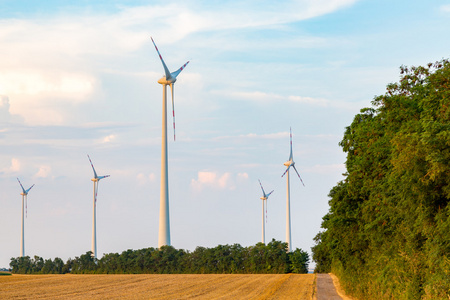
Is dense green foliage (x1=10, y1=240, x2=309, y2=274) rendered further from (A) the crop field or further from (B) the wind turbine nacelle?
(A) the crop field

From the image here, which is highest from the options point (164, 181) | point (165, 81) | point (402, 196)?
point (165, 81)

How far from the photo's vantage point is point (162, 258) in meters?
134

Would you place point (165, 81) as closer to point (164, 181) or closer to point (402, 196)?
point (164, 181)

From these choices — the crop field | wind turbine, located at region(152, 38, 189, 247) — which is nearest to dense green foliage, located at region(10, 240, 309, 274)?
wind turbine, located at region(152, 38, 189, 247)

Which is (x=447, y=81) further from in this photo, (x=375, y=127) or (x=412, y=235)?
(x=375, y=127)

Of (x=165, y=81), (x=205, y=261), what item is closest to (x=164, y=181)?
(x=165, y=81)

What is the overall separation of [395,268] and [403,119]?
30.8 ft

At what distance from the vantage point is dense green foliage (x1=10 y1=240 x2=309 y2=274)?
130250mm

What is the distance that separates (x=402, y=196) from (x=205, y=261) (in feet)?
363

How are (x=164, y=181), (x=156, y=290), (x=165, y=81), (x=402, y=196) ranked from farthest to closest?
(x=165, y=81) < (x=164, y=181) < (x=156, y=290) < (x=402, y=196)

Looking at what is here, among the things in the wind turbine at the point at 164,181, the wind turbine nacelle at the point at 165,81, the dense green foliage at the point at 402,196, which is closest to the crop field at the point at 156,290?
the dense green foliage at the point at 402,196

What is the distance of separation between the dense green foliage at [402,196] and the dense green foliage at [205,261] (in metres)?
77.8

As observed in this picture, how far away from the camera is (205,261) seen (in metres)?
135

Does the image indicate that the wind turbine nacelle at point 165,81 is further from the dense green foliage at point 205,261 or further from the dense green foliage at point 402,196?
the dense green foliage at point 402,196
